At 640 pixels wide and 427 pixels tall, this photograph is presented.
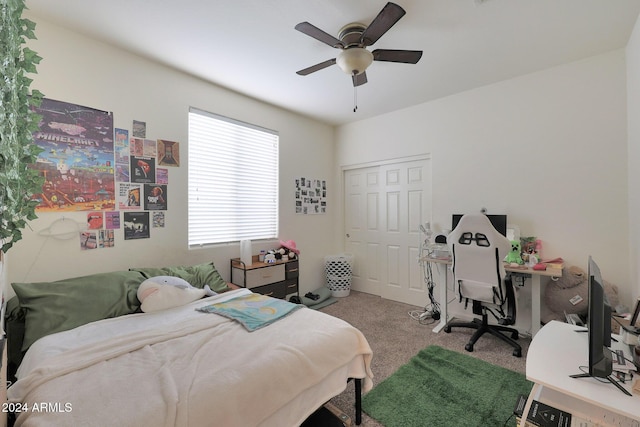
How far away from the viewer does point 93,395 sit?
105 centimetres

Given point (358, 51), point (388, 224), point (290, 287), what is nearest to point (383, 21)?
point (358, 51)

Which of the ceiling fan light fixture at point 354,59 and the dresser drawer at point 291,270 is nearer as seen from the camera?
the ceiling fan light fixture at point 354,59

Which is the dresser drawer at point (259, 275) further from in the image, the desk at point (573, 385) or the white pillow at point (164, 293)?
the desk at point (573, 385)

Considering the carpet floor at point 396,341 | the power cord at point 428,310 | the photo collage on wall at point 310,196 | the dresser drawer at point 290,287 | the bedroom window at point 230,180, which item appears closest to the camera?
the carpet floor at point 396,341

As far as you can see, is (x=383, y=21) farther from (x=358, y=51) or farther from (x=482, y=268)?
(x=482, y=268)

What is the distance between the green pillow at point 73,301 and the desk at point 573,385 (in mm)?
2539

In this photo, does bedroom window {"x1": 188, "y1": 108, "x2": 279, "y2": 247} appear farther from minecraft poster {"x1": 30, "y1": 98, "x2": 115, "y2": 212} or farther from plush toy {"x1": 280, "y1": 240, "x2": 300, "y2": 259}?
minecraft poster {"x1": 30, "y1": 98, "x2": 115, "y2": 212}

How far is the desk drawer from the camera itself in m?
3.01

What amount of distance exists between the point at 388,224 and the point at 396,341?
1799 millimetres

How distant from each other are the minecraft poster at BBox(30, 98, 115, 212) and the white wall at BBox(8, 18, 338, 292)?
93 mm

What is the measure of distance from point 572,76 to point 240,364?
387cm

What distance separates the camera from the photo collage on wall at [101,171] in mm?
Result: 2029

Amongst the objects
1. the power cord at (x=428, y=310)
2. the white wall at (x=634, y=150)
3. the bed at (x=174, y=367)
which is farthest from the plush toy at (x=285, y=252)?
the white wall at (x=634, y=150)

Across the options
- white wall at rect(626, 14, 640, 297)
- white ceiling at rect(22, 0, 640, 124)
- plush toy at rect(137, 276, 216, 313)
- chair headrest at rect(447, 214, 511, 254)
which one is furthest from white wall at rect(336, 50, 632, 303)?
plush toy at rect(137, 276, 216, 313)
